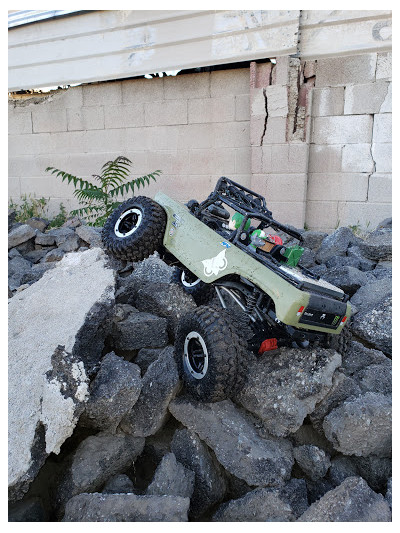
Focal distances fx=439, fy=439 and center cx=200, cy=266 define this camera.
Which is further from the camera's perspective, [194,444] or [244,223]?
[244,223]

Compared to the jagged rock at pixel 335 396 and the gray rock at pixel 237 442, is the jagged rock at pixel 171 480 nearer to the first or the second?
the gray rock at pixel 237 442

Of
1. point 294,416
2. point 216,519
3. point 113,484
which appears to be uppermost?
point 294,416

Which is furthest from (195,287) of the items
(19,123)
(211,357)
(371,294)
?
(19,123)

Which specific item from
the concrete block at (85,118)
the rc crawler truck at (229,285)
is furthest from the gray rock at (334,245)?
the concrete block at (85,118)

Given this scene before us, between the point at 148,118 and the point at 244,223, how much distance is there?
4.82 meters

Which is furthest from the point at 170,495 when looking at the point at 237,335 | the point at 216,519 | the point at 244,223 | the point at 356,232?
the point at 356,232

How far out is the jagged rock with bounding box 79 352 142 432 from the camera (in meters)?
2.64

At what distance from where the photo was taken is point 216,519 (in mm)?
2588

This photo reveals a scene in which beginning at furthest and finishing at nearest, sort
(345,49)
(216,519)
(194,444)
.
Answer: (345,49)
(194,444)
(216,519)

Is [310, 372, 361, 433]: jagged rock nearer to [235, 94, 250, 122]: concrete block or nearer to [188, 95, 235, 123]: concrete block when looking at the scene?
[235, 94, 250, 122]: concrete block

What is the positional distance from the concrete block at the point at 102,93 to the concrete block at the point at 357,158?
3870 mm

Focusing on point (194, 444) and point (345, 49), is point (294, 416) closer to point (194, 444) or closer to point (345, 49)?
point (194, 444)

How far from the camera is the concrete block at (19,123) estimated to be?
27.2 ft

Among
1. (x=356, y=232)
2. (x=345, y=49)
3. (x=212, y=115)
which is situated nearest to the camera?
(x=345, y=49)
